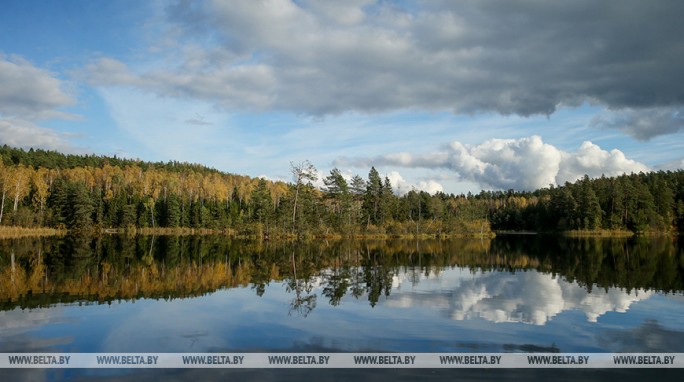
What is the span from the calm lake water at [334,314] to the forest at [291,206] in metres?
46.3

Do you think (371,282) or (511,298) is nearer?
(511,298)

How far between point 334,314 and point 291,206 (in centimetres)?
5969

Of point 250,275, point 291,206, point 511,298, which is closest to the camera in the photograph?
point 511,298

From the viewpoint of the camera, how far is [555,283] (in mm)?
24766

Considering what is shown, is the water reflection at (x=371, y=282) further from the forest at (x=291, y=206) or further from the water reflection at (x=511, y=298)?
the forest at (x=291, y=206)

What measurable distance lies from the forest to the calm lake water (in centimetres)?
4632

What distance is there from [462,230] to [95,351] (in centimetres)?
10410

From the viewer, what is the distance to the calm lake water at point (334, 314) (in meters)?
11.7

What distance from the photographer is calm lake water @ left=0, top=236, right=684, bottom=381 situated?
11.7 metres

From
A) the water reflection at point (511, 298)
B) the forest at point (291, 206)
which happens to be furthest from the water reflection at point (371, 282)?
the forest at point (291, 206)

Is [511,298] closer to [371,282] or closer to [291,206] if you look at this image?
[371,282]

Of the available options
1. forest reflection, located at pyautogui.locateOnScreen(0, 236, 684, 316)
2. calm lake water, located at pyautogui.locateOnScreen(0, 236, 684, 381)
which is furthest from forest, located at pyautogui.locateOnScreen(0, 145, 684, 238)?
calm lake water, located at pyautogui.locateOnScreen(0, 236, 684, 381)

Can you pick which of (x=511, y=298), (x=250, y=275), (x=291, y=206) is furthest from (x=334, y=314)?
(x=291, y=206)

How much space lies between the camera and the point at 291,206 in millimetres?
75062
